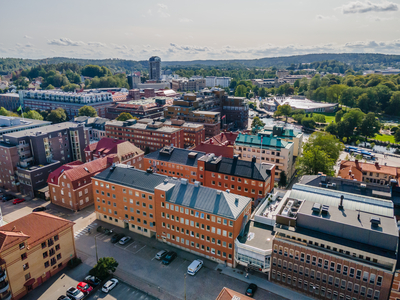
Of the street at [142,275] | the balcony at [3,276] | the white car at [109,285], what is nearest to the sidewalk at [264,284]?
the street at [142,275]

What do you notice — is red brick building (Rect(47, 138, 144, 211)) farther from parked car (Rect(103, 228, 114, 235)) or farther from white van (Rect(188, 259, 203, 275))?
white van (Rect(188, 259, 203, 275))

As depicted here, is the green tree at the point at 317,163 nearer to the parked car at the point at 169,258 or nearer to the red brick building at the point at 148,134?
the red brick building at the point at 148,134

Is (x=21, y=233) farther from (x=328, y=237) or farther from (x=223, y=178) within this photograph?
(x=328, y=237)

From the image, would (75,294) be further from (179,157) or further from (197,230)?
(179,157)

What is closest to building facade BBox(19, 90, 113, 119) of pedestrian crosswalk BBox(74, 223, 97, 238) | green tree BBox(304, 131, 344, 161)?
pedestrian crosswalk BBox(74, 223, 97, 238)

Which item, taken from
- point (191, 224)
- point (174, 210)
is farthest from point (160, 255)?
point (174, 210)

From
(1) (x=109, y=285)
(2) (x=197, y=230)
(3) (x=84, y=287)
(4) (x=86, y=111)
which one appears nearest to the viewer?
(3) (x=84, y=287)
